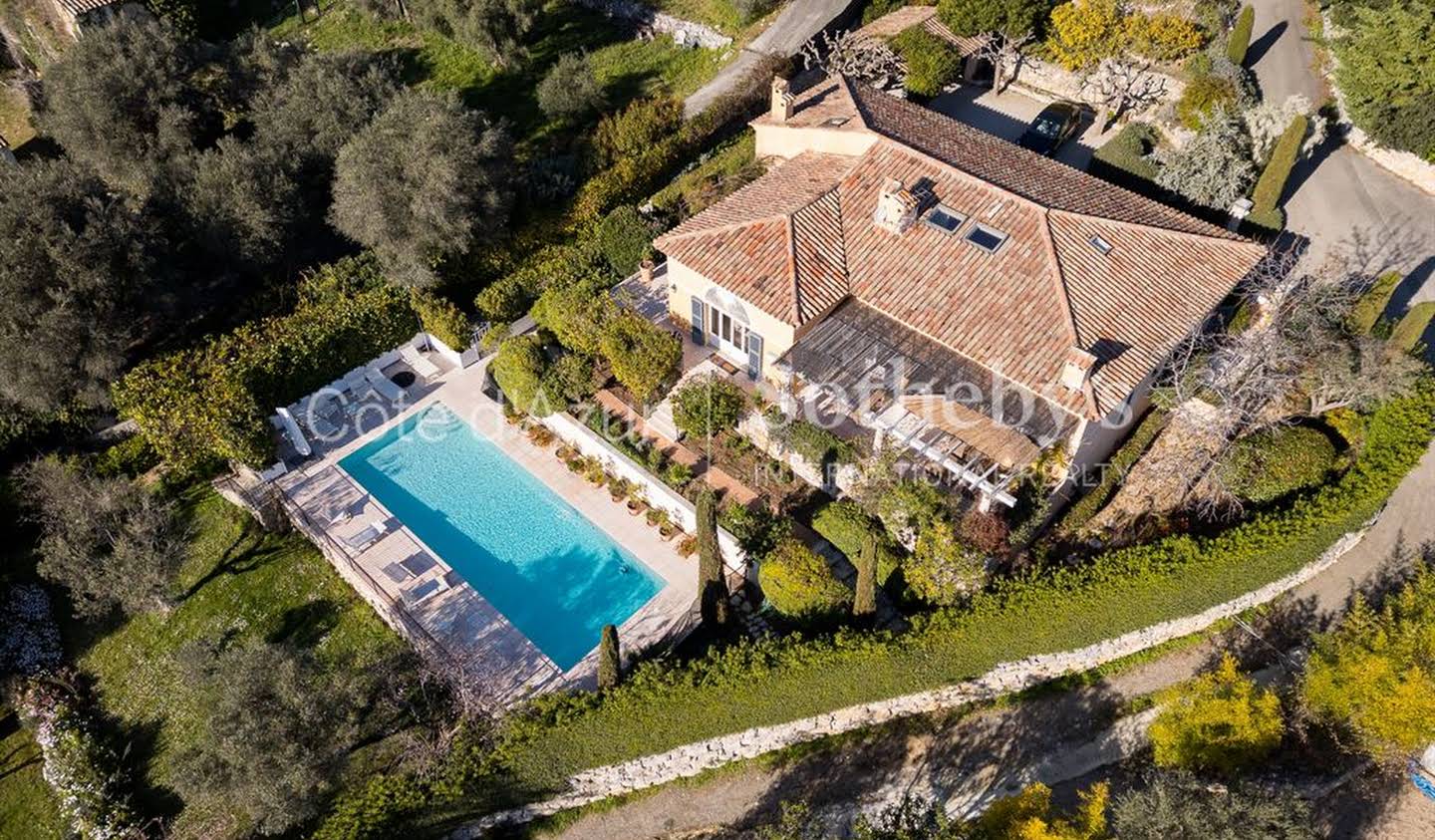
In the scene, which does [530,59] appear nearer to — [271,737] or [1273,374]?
[271,737]

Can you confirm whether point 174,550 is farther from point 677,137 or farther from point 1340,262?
point 1340,262

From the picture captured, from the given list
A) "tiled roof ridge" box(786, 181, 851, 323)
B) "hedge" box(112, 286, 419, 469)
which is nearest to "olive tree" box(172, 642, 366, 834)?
"hedge" box(112, 286, 419, 469)

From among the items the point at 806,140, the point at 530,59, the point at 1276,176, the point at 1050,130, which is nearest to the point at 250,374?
the point at 806,140

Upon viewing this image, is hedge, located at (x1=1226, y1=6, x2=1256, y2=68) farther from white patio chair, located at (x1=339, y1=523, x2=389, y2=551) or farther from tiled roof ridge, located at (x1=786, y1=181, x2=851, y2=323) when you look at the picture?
white patio chair, located at (x1=339, y1=523, x2=389, y2=551)

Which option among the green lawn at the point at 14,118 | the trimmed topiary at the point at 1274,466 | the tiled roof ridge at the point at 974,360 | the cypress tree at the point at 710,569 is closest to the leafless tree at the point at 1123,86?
the trimmed topiary at the point at 1274,466

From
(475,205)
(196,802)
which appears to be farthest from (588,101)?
(196,802)

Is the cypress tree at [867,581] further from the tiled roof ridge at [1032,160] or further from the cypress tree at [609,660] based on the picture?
the tiled roof ridge at [1032,160]
